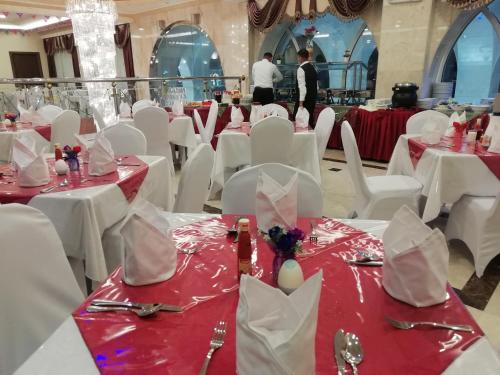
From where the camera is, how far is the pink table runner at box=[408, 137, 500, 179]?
2273mm

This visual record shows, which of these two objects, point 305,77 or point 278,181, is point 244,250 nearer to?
point 278,181

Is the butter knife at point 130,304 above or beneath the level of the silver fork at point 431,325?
above

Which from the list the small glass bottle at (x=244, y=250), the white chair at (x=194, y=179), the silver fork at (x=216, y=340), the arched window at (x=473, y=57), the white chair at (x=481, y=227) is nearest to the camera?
the silver fork at (x=216, y=340)

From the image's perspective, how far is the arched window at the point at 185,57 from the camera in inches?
368

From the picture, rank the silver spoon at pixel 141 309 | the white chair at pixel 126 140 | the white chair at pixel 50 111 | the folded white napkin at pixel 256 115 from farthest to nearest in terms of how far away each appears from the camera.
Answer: the white chair at pixel 50 111 → the folded white napkin at pixel 256 115 → the white chair at pixel 126 140 → the silver spoon at pixel 141 309

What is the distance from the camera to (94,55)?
7.75 metres

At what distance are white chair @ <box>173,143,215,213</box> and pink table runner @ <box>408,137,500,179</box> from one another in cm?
165

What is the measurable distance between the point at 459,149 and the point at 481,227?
620 millimetres

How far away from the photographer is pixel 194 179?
180 cm

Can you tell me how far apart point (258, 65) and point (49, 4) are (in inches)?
203

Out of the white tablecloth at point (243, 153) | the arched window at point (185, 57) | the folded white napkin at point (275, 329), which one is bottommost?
the white tablecloth at point (243, 153)

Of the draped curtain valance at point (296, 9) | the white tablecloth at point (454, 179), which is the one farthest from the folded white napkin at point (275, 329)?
the draped curtain valance at point (296, 9)

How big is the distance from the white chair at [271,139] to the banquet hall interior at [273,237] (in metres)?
0.01

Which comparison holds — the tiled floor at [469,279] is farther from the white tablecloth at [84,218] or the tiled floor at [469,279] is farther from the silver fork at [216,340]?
the white tablecloth at [84,218]
